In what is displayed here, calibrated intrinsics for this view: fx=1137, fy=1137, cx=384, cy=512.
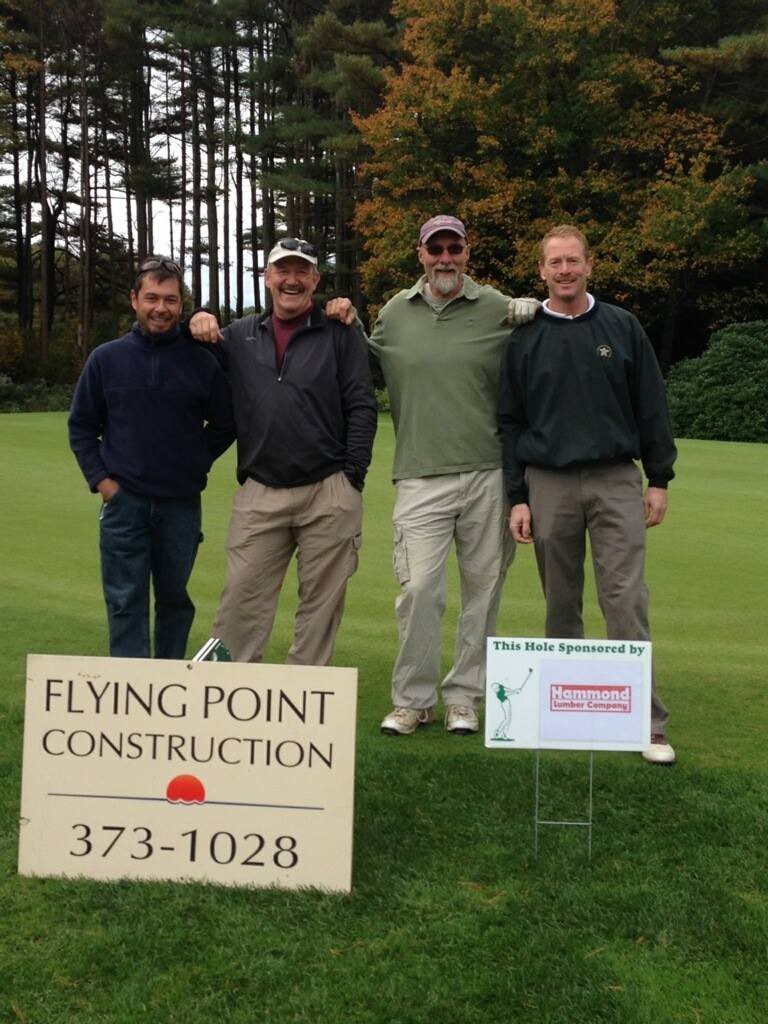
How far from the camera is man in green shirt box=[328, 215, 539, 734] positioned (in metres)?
4.27

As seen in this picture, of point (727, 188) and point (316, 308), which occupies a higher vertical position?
point (727, 188)

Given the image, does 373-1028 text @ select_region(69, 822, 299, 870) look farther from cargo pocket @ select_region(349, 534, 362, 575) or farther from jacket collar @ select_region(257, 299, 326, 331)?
jacket collar @ select_region(257, 299, 326, 331)

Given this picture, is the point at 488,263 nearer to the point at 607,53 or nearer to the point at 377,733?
the point at 607,53

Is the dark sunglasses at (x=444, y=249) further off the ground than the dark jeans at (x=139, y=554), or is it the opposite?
the dark sunglasses at (x=444, y=249)

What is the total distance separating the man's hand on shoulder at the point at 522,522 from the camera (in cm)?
412

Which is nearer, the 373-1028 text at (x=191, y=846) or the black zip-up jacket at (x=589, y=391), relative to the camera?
the 373-1028 text at (x=191, y=846)

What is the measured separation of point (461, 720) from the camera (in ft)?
14.0

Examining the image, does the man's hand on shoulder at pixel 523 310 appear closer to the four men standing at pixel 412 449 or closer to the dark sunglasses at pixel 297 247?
the four men standing at pixel 412 449

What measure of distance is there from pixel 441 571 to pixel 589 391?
3.08ft

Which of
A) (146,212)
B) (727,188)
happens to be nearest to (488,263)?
(727,188)

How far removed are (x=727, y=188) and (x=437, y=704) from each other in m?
21.8

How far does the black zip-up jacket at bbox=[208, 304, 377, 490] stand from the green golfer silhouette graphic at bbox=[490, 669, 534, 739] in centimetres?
133

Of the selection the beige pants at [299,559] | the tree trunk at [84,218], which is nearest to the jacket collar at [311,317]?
the beige pants at [299,559]

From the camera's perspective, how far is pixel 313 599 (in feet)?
14.3
